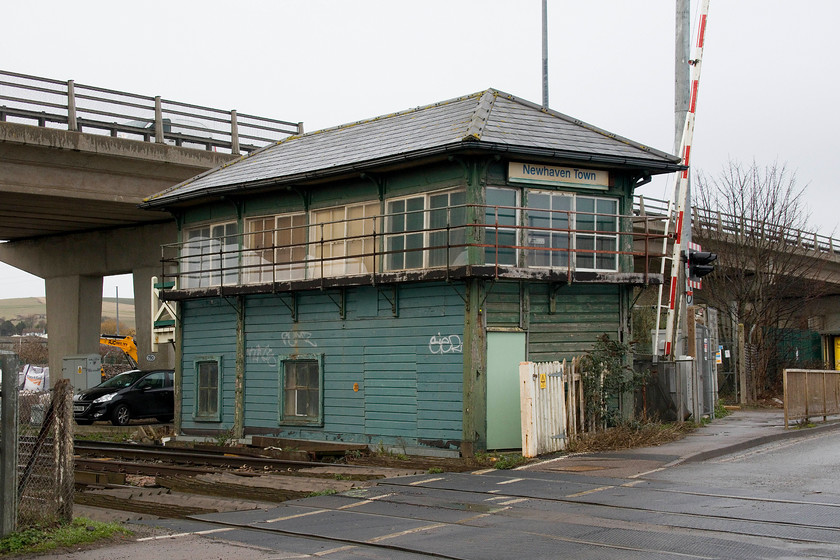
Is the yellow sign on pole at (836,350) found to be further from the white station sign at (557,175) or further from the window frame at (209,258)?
the window frame at (209,258)

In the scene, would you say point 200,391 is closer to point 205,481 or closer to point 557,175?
point 205,481

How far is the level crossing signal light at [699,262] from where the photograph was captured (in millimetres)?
19703

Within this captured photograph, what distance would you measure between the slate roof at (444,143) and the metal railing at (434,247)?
1.12 meters

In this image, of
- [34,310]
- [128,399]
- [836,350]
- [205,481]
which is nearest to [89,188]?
[128,399]

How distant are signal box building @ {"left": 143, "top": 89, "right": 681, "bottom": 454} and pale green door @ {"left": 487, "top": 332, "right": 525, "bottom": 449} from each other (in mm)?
27

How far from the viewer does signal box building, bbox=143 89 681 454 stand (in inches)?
691

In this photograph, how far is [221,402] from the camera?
22.4 metres

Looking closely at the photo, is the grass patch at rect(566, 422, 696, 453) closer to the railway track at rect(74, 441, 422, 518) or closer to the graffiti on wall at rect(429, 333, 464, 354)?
the graffiti on wall at rect(429, 333, 464, 354)

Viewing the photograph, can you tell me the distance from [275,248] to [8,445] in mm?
11821

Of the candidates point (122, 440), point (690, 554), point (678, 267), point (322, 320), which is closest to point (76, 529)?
point (690, 554)

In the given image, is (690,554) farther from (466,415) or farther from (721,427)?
(721,427)

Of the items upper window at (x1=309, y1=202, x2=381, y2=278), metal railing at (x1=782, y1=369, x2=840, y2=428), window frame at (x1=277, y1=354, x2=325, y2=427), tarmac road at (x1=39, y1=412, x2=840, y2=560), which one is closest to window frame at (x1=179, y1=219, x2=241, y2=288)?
upper window at (x1=309, y1=202, x2=381, y2=278)

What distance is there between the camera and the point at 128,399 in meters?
29.1

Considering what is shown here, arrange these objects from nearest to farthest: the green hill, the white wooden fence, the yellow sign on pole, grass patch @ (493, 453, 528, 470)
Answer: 1. grass patch @ (493, 453, 528, 470)
2. the white wooden fence
3. the yellow sign on pole
4. the green hill
